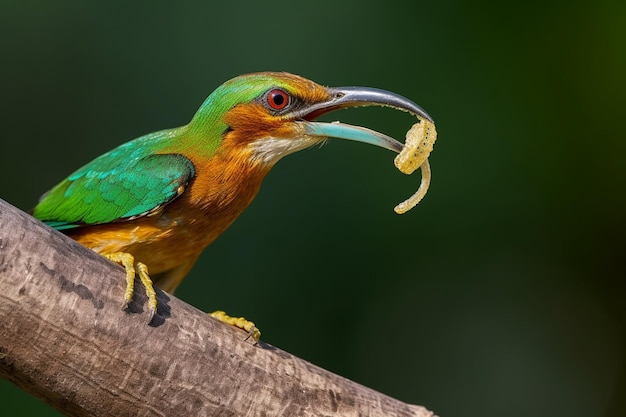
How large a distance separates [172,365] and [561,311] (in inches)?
181

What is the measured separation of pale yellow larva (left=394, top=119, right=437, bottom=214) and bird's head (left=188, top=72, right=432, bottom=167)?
0.26 metres

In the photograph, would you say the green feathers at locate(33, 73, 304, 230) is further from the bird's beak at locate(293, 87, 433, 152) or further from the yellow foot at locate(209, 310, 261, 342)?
the yellow foot at locate(209, 310, 261, 342)

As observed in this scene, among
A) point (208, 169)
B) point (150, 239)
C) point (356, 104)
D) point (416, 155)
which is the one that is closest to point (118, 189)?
point (150, 239)

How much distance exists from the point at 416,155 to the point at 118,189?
135 centimetres

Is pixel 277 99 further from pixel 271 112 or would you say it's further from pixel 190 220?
pixel 190 220

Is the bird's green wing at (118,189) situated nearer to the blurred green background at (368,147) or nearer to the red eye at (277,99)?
the red eye at (277,99)

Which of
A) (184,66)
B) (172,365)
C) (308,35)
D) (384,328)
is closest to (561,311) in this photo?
(384,328)

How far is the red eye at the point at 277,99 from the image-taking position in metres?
3.91

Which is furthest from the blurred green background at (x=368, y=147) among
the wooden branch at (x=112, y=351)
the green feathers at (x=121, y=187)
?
the wooden branch at (x=112, y=351)

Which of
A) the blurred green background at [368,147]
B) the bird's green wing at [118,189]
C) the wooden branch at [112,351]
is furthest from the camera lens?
the blurred green background at [368,147]

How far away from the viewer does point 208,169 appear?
392 cm

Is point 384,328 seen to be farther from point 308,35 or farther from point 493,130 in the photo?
point 308,35

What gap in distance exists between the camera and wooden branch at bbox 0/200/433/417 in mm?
2732

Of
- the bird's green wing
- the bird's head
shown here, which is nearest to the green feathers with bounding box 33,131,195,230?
the bird's green wing
